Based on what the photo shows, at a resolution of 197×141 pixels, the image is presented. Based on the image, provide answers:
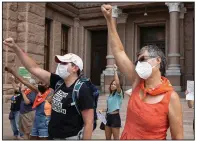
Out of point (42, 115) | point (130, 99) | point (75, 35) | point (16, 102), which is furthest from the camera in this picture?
point (75, 35)

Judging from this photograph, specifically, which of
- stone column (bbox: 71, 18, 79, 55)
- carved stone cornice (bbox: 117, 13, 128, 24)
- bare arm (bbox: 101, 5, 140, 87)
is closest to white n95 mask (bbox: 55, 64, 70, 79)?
bare arm (bbox: 101, 5, 140, 87)

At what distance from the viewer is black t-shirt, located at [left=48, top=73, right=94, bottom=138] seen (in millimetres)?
3541

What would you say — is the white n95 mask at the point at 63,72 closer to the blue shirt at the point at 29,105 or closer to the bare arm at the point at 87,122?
the bare arm at the point at 87,122

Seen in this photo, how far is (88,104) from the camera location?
3559mm

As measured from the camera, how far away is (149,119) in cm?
277

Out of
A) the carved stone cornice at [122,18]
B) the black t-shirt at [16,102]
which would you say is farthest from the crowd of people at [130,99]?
the carved stone cornice at [122,18]

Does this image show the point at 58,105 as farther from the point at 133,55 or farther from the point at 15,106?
the point at 133,55

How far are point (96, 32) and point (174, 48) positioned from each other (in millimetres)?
6357

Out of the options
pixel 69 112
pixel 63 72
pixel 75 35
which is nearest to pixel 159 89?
pixel 69 112

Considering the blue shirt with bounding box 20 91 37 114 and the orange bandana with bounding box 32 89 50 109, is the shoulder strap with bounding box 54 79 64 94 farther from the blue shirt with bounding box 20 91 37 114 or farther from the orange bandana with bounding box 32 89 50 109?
the blue shirt with bounding box 20 91 37 114

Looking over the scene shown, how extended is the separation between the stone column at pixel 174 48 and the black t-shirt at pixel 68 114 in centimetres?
→ 1327


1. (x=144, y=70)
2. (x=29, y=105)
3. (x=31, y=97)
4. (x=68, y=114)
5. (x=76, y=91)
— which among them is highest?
(x=144, y=70)

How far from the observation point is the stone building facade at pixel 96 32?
610 inches

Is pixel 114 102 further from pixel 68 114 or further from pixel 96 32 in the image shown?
pixel 96 32
